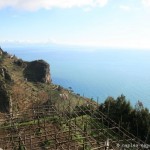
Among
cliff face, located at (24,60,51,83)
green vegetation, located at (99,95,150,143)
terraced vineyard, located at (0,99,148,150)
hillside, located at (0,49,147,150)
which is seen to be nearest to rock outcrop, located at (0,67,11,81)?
hillside, located at (0,49,147,150)

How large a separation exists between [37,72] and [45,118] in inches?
1984

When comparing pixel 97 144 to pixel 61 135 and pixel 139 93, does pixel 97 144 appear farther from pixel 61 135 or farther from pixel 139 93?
pixel 139 93

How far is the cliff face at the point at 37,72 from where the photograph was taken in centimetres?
6638

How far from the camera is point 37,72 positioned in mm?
68125

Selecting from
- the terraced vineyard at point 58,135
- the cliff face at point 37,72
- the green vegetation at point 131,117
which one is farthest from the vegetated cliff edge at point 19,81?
the terraced vineyard at point 58,135

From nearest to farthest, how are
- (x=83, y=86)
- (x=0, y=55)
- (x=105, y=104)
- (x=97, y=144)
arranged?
(x=97, y=144), (x=105, y=104), (x=0, y=55), (x=83, y=86)

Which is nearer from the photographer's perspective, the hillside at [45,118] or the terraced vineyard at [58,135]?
the terraced vineyard at [58,135]

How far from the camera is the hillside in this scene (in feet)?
45.4

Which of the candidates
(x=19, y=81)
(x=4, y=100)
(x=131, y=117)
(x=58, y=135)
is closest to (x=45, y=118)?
(x=58, y=135)

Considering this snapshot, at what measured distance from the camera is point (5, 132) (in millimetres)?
16469

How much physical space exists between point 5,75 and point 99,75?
468 ft

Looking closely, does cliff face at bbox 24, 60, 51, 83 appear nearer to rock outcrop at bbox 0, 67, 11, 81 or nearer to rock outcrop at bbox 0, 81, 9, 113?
rock outcrop at bbox 0, 67, 11, 81

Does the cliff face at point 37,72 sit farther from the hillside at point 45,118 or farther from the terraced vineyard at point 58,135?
the terraced vineyard at point 58,135

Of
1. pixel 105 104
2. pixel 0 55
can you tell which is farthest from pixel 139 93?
pixel 105 104
